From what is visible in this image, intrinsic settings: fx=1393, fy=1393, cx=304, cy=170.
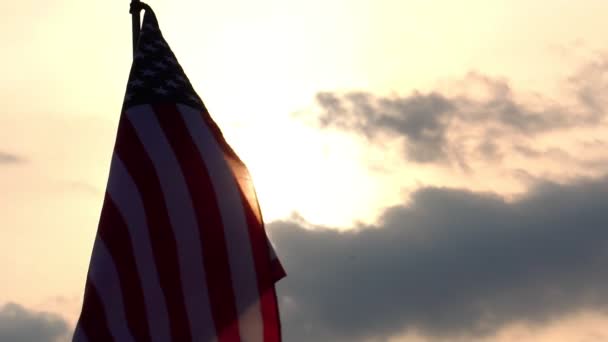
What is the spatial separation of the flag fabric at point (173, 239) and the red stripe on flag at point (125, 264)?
0.02 metres

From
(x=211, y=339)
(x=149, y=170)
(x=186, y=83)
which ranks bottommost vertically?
(x=211, y=339)

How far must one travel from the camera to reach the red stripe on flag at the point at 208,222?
26.8 meters

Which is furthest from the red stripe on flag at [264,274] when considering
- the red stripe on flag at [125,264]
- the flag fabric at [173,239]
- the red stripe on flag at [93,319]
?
the red stripe on flag at [93,319]

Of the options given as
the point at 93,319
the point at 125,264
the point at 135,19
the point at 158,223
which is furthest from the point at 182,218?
the point at 135,19

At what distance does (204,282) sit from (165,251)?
0.98 metres

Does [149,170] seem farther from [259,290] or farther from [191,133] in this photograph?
[259,290]

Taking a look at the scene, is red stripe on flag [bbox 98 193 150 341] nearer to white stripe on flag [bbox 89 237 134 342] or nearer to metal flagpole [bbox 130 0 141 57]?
white stripe on flag [bbox 89 237 134 342]

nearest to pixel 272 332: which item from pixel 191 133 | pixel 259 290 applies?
pixel 259 290

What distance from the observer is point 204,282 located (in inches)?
1055

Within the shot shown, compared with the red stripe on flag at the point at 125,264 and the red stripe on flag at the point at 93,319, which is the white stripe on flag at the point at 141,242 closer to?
the red stripe on flag at the point at 125,264

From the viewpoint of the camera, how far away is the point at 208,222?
1080 inches

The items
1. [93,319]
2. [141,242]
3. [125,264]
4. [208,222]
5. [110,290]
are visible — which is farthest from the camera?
[208,222]

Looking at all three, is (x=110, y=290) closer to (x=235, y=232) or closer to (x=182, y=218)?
(x=182, y=218)

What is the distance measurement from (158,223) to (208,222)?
979 millimetres
